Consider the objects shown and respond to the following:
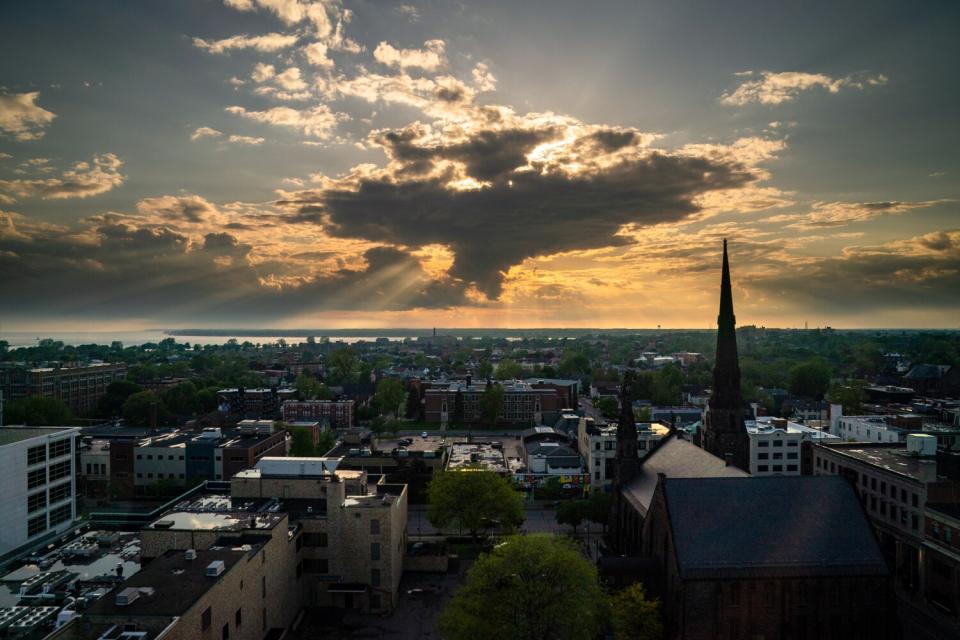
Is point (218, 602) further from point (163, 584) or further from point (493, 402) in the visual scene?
point (493, 402)

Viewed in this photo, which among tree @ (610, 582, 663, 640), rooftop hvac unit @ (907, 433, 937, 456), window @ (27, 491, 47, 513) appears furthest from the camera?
window @ (27, 491, 47, 513)

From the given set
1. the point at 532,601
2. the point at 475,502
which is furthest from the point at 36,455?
the point at 532,601

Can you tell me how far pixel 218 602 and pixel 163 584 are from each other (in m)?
2.99

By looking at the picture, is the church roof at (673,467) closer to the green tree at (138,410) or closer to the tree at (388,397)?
the tree at (388,397)

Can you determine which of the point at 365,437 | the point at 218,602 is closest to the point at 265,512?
the point at 218,602

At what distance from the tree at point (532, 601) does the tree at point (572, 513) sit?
24.9 meters

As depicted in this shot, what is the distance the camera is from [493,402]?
13488 cm

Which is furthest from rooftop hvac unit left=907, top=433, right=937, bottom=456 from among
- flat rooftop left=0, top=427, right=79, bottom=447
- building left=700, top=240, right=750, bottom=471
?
flat rooftop left=0, top=427, right=79, bottom=447

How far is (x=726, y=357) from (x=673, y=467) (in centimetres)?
1476

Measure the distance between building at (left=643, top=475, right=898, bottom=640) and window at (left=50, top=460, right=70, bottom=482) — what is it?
6151 centimetres

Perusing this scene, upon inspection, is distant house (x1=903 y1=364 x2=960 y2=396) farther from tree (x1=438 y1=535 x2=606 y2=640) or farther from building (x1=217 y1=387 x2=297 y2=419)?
building (x1=217 y1=387 x2=297 y2=419)

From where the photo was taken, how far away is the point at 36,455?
59656 millimetres

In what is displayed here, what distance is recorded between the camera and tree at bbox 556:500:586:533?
60688 millimetres

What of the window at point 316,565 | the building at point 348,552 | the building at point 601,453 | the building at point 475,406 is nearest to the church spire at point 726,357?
the building at point 601,453
